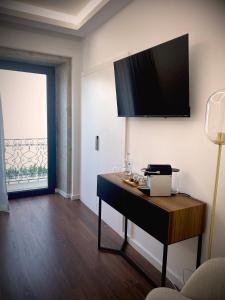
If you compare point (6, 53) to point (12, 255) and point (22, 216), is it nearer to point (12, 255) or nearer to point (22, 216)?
point (22, 216)

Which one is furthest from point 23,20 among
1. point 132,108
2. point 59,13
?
point 132,108

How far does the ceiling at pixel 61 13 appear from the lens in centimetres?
277

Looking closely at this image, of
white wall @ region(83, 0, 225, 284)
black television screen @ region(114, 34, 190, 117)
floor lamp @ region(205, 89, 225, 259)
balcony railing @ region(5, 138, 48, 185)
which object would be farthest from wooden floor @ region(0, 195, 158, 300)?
black television screen @ region(114, 34, 190, 117)

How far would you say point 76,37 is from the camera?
366 cm

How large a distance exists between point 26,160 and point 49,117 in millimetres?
981

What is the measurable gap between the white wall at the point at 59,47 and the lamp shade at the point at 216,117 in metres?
2.69

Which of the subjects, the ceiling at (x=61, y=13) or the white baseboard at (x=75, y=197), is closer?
the ceiling at (x=61, y=13)

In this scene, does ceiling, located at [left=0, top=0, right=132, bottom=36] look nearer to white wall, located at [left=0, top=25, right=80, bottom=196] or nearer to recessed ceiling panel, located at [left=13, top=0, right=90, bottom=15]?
recessed ceiling panel, located at [left=13, top=0, right=90, bottom=15]

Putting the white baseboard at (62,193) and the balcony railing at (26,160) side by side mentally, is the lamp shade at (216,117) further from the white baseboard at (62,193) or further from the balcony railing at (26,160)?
the balcony railing at (26,160)

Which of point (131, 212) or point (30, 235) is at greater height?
point (131, 212)

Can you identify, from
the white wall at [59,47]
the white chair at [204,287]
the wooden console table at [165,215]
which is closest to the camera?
the white chair at [204,287]

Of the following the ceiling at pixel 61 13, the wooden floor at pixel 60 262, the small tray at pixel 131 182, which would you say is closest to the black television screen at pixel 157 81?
the small tray at pixel 131 182

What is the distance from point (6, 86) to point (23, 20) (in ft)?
3.97

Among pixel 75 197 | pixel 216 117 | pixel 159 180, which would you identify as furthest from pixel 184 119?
pixel 75 197
